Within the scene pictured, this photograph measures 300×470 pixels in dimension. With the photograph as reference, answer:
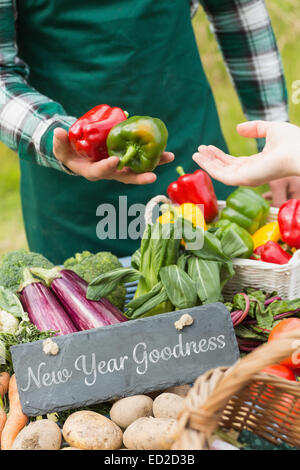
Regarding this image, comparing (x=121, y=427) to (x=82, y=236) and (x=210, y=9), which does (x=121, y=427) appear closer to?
(x=82, y=236)

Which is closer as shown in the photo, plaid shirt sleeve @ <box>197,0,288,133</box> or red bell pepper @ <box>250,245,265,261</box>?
red bell pepper @ <box>250,245,265,261</box>

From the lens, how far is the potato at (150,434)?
1099mm

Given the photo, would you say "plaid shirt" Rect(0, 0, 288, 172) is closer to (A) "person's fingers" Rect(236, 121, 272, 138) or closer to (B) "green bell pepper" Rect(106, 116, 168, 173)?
(B) "green bell pepper" Rect(106, 116, 168, 173)

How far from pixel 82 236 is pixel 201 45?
3.27 meters

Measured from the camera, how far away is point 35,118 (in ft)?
5.99

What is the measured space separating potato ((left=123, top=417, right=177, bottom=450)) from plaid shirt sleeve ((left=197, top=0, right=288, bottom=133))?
1719mm

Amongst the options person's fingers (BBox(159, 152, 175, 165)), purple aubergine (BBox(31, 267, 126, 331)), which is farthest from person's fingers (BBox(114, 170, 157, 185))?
purple aubergine (BBox(31, 267, 126, 331))

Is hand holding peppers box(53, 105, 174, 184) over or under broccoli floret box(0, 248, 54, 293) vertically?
over

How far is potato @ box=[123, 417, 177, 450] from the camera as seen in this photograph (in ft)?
3.60

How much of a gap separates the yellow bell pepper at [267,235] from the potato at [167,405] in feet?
2.62

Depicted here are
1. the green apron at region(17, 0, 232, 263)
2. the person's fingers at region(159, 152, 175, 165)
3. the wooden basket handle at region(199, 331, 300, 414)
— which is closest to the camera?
the wooden basket handle at region(199, 331, 300, 414)

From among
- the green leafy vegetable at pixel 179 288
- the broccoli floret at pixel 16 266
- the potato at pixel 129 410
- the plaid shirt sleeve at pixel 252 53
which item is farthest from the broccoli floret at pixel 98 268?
the plaid shirt sleeve at pixel 252 53

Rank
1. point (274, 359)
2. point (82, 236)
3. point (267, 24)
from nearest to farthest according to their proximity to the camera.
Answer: point (274, 359)
point (267, 24)
point (82, 236)
